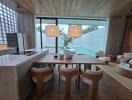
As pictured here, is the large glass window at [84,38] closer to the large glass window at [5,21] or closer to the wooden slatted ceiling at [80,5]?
the large glass window at [5,21]

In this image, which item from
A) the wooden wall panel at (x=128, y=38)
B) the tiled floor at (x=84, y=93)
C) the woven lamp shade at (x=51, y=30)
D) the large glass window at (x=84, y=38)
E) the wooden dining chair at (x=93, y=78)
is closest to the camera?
the wooden dining chair at (x=93, y=78)

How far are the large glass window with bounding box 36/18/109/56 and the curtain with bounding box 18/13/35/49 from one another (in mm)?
760

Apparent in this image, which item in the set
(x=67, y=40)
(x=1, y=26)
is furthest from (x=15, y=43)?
(x=67, y=40)

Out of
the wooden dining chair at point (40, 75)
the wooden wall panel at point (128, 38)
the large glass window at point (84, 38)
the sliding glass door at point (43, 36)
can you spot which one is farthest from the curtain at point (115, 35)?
the wooden dining chair at point (40, 75)

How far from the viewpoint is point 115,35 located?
641 centimetres

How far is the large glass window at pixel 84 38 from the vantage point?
22.5ft

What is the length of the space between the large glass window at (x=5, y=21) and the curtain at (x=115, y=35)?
5.58 meters

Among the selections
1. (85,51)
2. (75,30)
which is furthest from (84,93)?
(85,51)

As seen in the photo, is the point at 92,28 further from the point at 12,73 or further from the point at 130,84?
the point at 12,73

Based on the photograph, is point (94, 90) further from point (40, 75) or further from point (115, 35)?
point (115, 35)

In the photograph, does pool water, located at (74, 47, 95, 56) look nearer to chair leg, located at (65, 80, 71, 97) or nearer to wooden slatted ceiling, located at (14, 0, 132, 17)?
wooden slatted ceiling, located at (14, 0, 132, 17)

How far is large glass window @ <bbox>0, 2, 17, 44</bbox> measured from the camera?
4.24 m

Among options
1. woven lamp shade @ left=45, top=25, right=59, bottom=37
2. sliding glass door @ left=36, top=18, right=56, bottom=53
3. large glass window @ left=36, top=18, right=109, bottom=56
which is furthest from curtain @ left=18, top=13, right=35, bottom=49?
woven lamp shade @ left=45, top=25, right=59, bottom=37

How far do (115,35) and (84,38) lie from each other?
2.07 m
